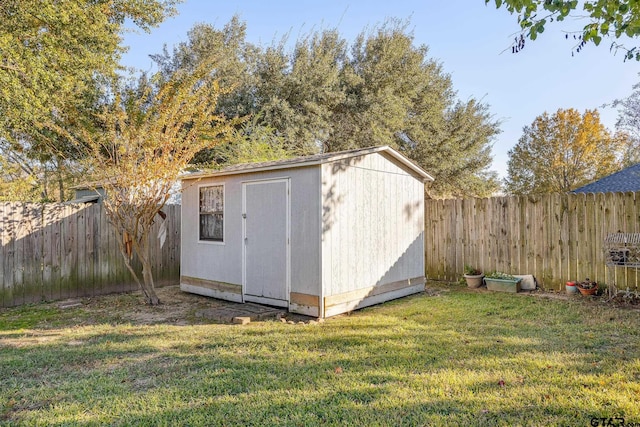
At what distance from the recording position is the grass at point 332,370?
2686mm

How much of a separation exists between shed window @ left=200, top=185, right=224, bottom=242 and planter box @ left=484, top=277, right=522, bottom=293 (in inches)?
205

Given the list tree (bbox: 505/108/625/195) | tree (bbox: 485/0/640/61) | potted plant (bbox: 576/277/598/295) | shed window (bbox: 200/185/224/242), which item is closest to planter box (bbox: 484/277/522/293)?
potted plant (bbox: 576/277/598/295)

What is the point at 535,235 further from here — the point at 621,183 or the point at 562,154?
the point at 562,154

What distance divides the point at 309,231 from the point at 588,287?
4.75 meters

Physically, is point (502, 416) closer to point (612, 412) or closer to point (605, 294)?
point (612, 412)

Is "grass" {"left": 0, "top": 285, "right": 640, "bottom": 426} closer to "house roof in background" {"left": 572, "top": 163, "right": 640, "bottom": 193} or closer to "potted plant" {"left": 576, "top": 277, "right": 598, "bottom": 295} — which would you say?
"potted plant" {"left": 576, "top": 277, "right": 598, "bottom": 295}

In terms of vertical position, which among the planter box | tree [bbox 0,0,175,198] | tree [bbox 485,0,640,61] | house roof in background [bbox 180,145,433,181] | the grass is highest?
tree [bbox 0,0,175,198]

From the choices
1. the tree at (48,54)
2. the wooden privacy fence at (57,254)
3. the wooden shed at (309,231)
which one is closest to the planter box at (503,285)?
the wooden shed at (309,231)

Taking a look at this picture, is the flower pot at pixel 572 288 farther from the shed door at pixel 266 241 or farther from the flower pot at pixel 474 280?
the shed door at pixel 266 241

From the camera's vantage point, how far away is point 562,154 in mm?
22516

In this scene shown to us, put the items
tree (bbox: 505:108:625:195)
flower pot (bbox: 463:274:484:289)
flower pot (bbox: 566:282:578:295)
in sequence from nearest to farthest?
flower pot (bbox: 566:282:578:295) < flower pot (bbox: 463:274:484:289) < tree (bbox: 505:108:625:195)

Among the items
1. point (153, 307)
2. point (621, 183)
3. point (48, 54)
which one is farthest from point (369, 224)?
point (621, 183)

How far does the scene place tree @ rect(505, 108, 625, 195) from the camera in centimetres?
2175

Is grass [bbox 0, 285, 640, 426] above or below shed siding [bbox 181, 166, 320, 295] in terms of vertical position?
below
